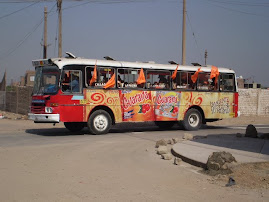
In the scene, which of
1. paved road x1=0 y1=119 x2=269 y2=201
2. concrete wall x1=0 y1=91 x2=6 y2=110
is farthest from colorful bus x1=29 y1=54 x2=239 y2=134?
concrete wall x1=0 y1=91 x2=6 y2=110

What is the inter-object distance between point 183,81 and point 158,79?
53.9 inches

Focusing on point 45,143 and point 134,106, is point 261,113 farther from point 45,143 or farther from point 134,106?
point 45,143

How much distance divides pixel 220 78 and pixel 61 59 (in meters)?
8.27

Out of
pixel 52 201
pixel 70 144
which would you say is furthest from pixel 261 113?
pixel 52 201

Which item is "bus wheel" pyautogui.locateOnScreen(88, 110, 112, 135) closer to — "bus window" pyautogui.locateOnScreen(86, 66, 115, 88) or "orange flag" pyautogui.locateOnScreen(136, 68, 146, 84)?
"bus window" pyautogui.locateOnScreen(86, 66, 115, 88)

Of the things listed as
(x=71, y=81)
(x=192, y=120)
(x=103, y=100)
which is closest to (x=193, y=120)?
(x=192, y=120)

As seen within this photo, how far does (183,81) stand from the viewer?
704 inches

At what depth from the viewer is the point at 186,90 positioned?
17953 mm

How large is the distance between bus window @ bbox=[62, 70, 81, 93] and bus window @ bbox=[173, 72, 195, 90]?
4.81m

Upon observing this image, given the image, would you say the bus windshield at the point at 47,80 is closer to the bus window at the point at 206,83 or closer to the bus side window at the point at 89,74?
the bus side window at the point at 89,74

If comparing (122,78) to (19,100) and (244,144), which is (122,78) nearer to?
(244,144)

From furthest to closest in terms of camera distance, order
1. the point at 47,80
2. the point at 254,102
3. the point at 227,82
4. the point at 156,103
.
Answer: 1. the point at 254,102
2. the point at 227,82
3. the point at 156,103
4. the point at 47,80

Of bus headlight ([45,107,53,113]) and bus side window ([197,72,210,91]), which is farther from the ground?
bus side window ([197,72,210,91])

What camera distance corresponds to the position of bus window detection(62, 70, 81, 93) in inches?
579
